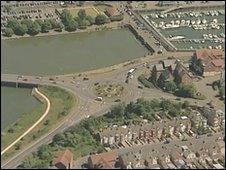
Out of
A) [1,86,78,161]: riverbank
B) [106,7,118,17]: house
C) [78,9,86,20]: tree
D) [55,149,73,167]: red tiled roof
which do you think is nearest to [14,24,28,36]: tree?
[78,9,86,20]: tree

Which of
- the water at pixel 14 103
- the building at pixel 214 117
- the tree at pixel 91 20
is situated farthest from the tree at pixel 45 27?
the building at pixel 214 117

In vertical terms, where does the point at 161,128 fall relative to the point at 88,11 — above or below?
below

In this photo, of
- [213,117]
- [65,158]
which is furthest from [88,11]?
[65,158]

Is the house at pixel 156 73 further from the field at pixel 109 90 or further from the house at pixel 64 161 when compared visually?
the house at pixel 64 161

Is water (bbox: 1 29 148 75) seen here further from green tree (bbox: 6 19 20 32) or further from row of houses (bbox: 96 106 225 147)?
row of houses (bbox: 96 106 225 147)

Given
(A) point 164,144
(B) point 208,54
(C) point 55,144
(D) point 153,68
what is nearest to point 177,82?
A: (D) point 153,68

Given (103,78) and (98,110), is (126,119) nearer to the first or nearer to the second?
(98,110)

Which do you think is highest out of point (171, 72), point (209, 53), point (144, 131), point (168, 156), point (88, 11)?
point (88, 11)

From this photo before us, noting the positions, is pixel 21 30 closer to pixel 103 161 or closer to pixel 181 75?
pixel 181 75
